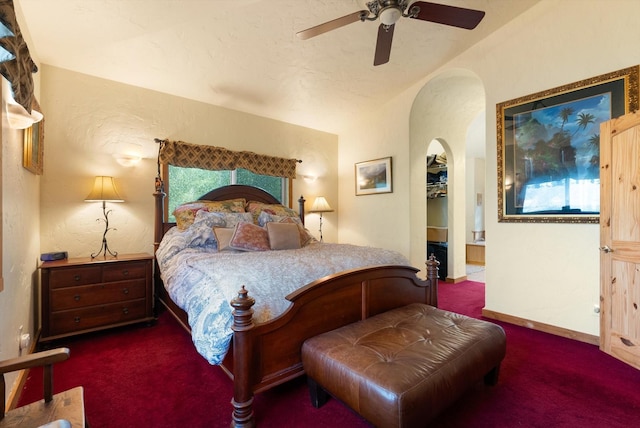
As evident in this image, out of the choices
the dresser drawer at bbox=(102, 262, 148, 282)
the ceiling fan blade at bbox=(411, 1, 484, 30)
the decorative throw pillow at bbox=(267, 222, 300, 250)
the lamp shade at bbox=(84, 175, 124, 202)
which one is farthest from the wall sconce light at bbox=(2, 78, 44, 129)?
the ceiling fan blade at bbox=(411, 1, 484, 30)

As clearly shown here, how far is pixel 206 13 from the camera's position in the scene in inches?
94.3

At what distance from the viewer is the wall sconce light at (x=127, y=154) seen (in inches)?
121

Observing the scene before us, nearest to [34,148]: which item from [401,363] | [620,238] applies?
[401,363]

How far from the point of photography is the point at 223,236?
2.83 meters

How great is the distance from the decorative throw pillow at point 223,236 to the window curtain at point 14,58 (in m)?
1.61

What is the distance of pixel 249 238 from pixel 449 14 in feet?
7.93

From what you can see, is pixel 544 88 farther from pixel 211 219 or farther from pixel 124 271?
pixel 124 271

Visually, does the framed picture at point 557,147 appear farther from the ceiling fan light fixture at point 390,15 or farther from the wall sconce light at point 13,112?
the wall sconce light at point 13,112

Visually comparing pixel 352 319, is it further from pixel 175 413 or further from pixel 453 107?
pixel 453 107

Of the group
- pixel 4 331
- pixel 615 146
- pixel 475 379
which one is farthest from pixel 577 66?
pixel 4 331

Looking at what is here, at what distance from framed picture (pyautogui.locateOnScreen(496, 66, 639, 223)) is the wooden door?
1.12ft

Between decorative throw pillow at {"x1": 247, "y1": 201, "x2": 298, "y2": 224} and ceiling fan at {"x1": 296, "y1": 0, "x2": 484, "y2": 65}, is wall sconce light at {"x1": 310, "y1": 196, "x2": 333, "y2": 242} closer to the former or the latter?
decorative throw pillow at {"x1": 247, "y1": 201, "x2": 298, "y2": 224}

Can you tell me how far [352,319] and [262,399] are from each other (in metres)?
0.73

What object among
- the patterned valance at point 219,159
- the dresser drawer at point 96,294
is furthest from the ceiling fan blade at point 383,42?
the dresser drawer at point 96,294
